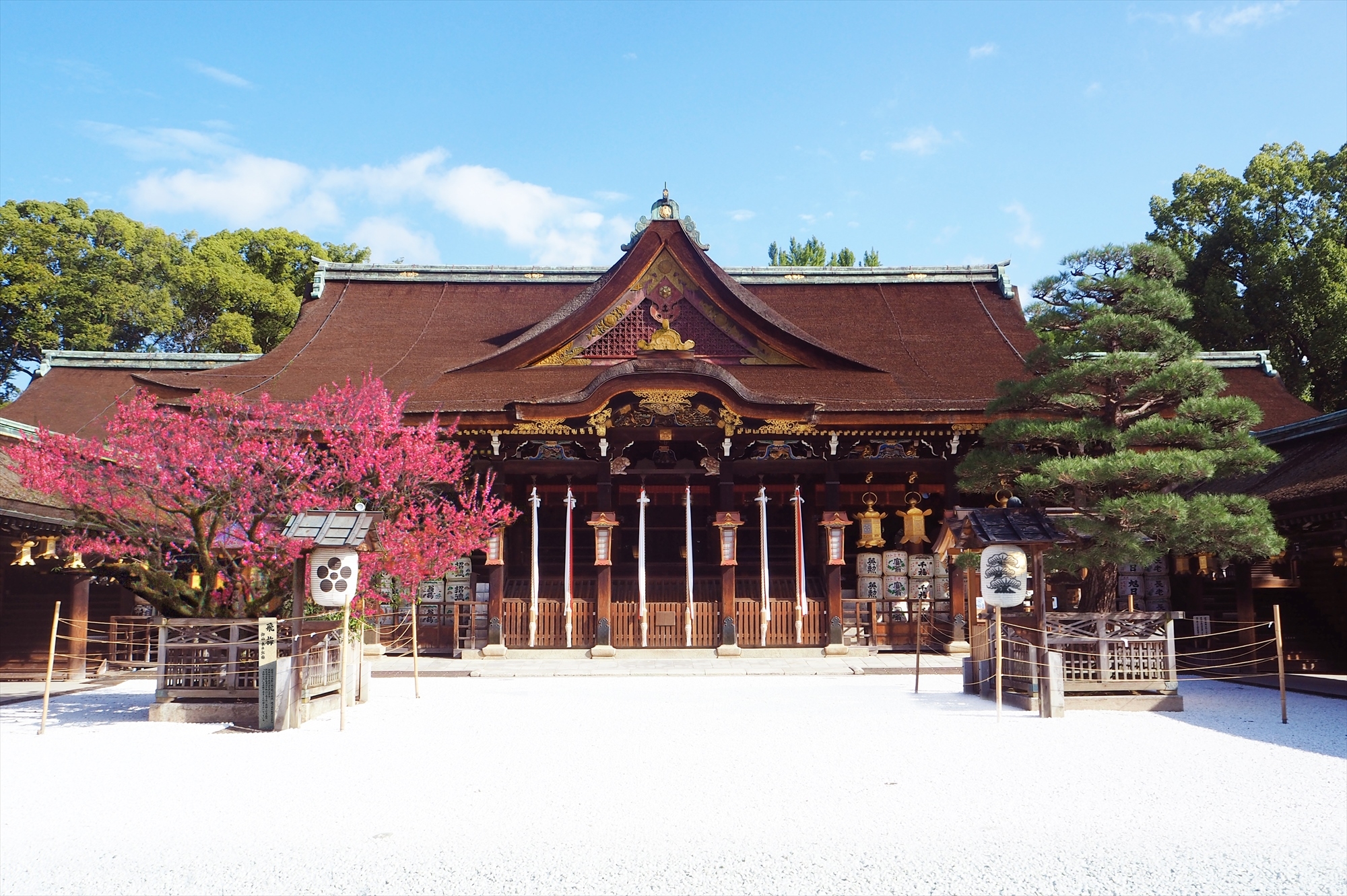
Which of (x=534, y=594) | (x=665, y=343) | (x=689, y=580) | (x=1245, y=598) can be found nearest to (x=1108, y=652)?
(x=1245, y=598)

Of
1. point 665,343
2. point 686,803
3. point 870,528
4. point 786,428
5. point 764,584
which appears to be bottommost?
point 686,803

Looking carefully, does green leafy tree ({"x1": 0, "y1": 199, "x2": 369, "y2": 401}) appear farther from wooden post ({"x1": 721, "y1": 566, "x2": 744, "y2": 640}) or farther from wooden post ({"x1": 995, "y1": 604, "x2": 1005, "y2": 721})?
wooden post ({"x1": 995, "y1": 604, "x2": 1005, "y2": 721})

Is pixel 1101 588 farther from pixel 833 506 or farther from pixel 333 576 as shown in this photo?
pixel 333 576

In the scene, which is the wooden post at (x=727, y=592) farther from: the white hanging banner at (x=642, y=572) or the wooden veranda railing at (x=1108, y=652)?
the wooden veranda railing at (x=1108, y=652)

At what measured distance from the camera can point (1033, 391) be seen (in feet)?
39.7

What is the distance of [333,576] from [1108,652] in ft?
29.0

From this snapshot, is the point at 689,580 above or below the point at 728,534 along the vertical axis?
below

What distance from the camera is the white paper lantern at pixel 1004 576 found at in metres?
10.4

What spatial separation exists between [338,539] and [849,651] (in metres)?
9.70

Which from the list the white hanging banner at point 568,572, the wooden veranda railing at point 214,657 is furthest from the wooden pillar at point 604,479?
the wooden veranda railing at point 214,657

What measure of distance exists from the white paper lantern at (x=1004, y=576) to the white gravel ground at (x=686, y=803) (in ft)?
4.19

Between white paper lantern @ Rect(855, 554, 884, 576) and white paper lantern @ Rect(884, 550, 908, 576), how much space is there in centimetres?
8

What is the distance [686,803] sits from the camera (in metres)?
6.41

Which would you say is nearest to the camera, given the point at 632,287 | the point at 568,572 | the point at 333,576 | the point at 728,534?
the point at 333,576
